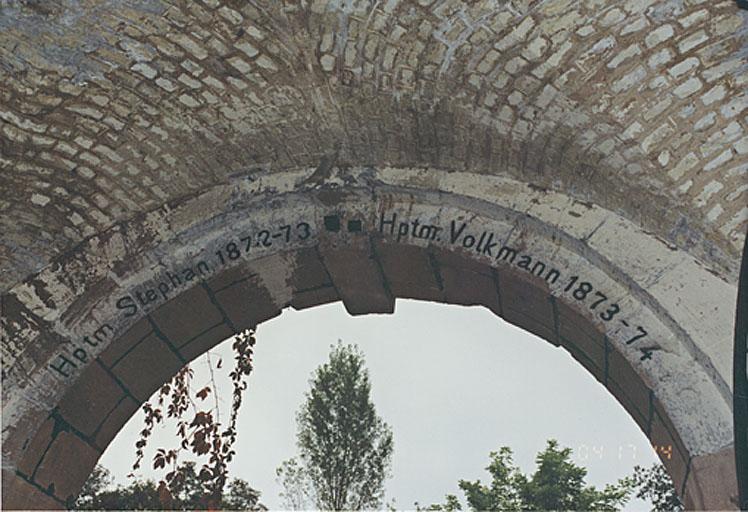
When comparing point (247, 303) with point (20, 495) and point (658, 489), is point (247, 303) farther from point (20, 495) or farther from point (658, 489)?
point (658, 489)

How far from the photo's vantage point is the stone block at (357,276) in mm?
4004

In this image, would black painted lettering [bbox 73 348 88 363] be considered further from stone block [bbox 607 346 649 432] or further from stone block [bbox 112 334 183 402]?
stone block [bbox 607 346 649 432]

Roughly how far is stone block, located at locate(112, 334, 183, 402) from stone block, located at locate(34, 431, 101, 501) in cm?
30

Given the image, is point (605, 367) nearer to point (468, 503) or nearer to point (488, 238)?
point (488, 238)

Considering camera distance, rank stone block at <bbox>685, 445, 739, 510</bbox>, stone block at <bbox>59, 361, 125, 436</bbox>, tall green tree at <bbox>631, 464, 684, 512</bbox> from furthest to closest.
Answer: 1. tall green tree at <bbox>631, 464, 684, 512</bbox>
2. stone block at <bbox>59, 361, 125, 436</bbox>
3. stone block at <bbox>685, 445, 739, 510</bbox>

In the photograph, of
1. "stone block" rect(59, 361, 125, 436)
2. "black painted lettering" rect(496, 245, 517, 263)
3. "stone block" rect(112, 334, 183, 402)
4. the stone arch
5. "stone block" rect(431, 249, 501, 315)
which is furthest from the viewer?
"stone block" rect(112, 334, 183, 402)

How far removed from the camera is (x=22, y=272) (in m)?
4.02

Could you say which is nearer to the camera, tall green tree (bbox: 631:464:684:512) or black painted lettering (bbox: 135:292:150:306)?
black painted lettering (bbox: 135:292:150:306)

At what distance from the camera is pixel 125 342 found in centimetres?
402

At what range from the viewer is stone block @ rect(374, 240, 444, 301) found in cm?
394

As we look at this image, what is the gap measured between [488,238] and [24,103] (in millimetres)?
1818

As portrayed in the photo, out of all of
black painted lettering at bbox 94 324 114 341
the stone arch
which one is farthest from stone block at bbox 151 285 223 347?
black painted lettering at bbox 94 324 114 341

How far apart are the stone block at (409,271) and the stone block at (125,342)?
39.2 inches

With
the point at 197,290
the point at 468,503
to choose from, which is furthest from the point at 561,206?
the point at 468,503
